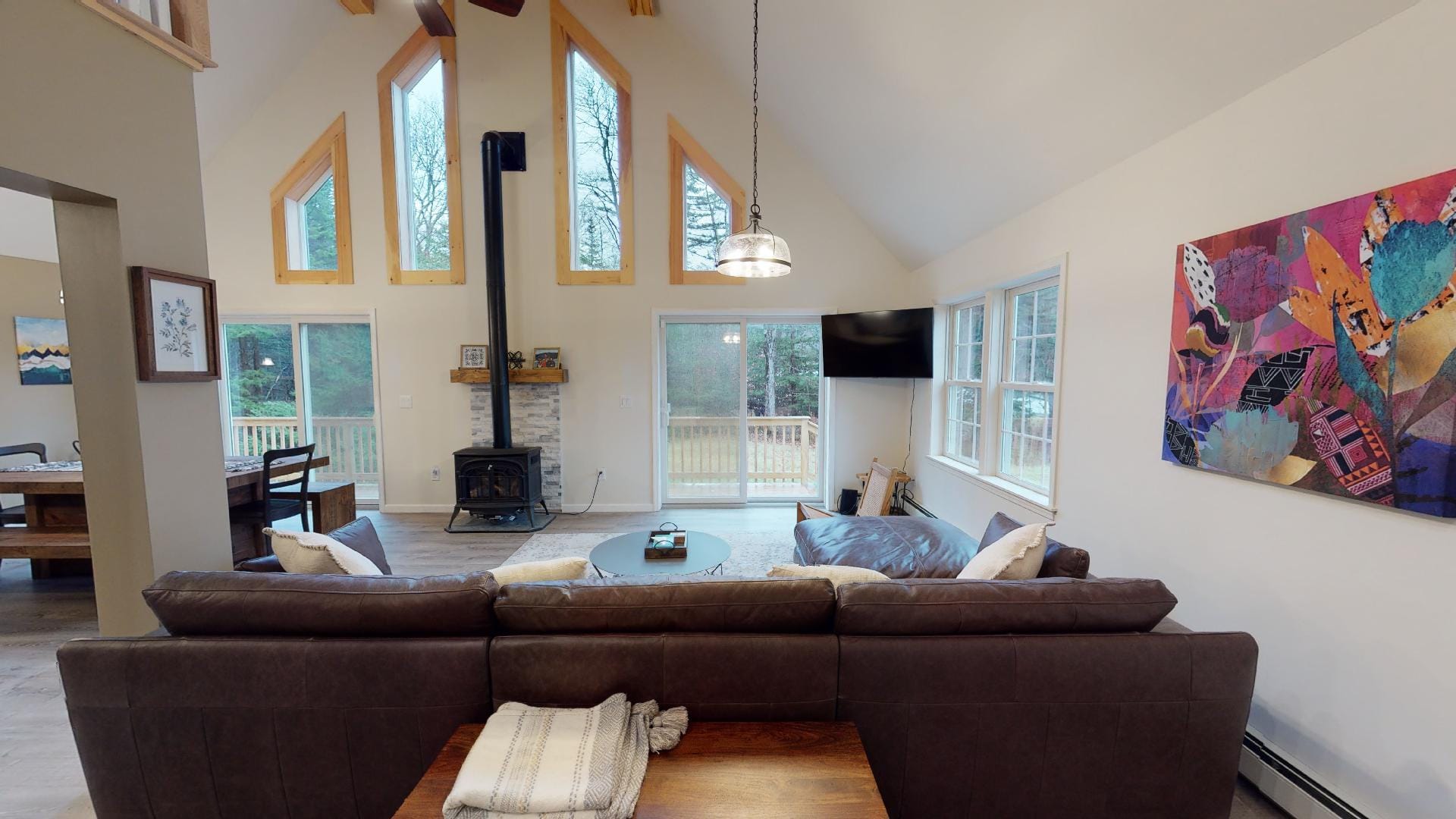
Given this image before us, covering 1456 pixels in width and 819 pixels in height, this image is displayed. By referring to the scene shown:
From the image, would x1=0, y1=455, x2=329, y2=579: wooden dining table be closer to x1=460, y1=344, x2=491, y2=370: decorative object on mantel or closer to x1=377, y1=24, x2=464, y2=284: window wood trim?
x1=460, y1=344, x2=491, y2=370: decorative object on mantel

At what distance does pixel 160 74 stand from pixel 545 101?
2999 mm

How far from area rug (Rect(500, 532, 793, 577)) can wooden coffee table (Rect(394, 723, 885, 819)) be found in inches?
86.9

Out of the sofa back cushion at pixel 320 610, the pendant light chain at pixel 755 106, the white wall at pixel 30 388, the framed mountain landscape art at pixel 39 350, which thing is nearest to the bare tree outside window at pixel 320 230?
the white wall at pixel 30 388

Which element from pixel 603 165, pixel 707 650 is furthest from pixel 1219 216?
pixel 603 165

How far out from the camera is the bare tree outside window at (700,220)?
188 inches

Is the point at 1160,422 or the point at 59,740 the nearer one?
the point at 59,740

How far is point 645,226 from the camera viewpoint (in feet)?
15.5

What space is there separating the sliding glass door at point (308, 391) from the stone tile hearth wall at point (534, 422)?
0.97 meters

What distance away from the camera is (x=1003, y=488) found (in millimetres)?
3238

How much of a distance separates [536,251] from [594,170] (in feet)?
3.11

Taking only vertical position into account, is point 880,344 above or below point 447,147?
below

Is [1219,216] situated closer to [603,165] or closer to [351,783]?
[351,783]

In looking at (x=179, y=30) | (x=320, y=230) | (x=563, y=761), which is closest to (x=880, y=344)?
(x=563, y=761)

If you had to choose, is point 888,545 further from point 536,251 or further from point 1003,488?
point 536,251
